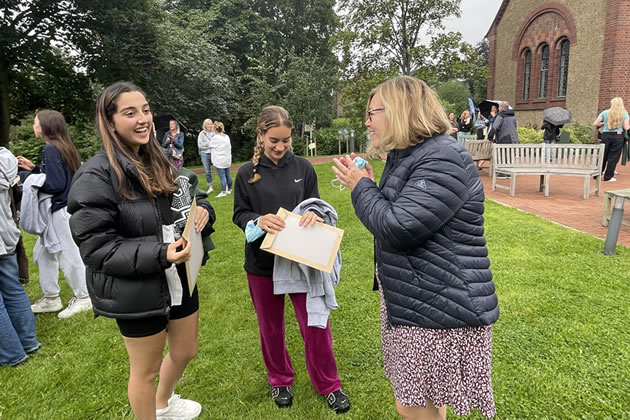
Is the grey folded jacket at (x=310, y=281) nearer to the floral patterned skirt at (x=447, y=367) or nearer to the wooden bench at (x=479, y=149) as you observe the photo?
the floral patterned skirt at (x=447, y=367)

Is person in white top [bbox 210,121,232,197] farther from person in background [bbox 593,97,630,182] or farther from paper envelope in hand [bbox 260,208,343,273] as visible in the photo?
person in background [bbox 593,97,630,182]

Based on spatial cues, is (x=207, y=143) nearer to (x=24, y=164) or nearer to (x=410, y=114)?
(x=24, y=164)

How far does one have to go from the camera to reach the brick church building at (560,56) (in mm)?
16250

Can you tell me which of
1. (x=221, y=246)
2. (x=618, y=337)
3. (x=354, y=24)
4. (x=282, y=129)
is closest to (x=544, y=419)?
(x=618, y=337)

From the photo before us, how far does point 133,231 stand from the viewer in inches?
77.4

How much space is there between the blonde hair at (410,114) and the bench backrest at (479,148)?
32.6ft

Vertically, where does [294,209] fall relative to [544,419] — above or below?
above

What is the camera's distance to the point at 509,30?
74.1ft

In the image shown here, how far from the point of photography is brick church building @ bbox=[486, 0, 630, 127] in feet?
53.3

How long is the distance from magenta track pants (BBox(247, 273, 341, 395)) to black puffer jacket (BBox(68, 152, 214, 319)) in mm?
807

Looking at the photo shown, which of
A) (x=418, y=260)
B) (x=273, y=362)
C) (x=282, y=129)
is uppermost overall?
(x=282, y=129)

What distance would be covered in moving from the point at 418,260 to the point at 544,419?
68.9 inches

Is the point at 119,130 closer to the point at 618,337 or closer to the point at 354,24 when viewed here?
the point at 618,337

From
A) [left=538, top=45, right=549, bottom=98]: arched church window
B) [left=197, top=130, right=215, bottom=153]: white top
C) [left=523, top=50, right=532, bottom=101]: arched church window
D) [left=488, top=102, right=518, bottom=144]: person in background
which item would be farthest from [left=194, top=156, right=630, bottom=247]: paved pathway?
[left=523, top=50, right=532, bottom=101]: arched church window
